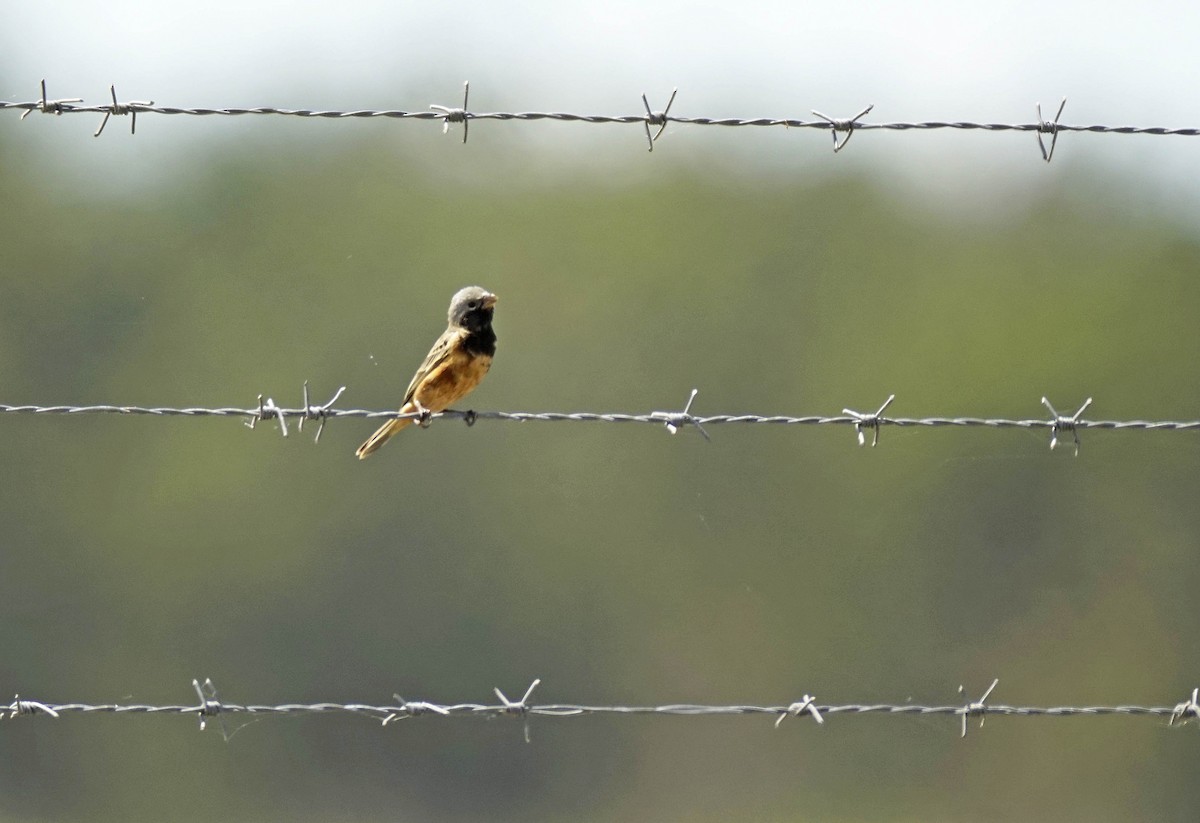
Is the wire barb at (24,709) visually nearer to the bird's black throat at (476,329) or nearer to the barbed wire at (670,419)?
the barbed wire at (670,419)

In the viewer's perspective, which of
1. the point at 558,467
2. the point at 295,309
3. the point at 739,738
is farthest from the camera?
the point at 295,309

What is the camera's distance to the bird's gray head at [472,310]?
9023 millimetres

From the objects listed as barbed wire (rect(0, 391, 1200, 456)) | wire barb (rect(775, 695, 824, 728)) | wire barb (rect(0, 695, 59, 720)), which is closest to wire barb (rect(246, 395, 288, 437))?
barbed wire (rect(0, 391, 1200, 456))

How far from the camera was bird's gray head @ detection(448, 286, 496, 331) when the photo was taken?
29.6 ft

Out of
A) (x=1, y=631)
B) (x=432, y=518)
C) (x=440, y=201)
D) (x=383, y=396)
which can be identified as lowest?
(x=1, y=631)

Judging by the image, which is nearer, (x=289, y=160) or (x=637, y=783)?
(x=637, y=783)

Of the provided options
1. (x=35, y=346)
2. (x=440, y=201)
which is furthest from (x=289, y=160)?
(x=35, y=346)

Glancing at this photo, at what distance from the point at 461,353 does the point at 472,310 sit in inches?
9.0

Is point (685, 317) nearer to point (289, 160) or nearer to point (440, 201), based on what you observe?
point (440, 201)

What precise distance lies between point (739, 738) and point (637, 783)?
2.82 metres

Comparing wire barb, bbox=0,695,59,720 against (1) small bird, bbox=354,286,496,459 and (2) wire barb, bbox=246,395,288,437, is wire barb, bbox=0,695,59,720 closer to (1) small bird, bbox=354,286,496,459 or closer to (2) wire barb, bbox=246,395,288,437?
(2) wire barb, bbox=246,395,288,437

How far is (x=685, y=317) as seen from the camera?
1849 inches

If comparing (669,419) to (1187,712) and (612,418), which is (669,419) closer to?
(612,418)

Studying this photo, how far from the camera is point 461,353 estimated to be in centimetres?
900
